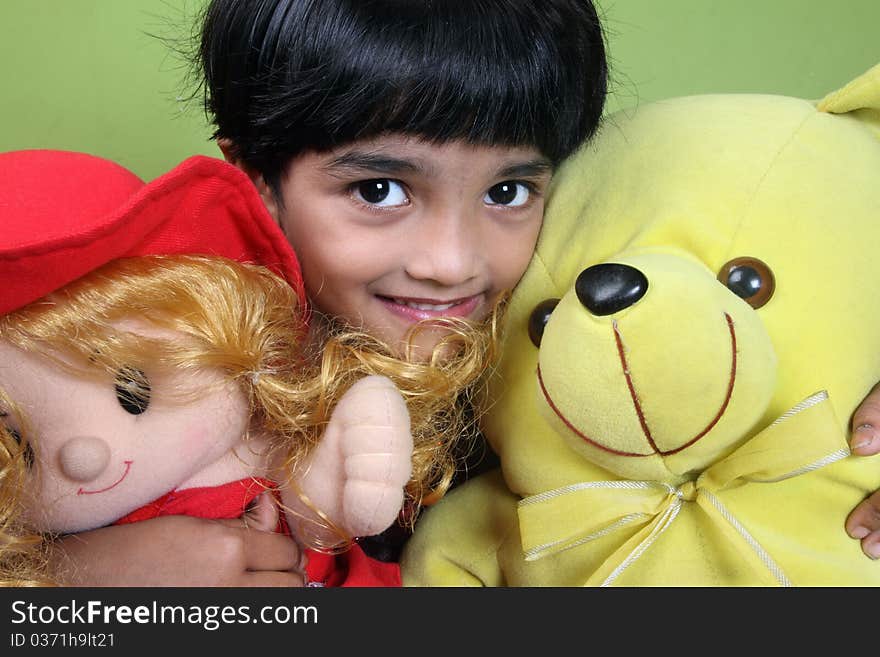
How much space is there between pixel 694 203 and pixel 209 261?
38 cm

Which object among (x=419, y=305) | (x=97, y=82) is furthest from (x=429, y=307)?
(x=97, y=82)

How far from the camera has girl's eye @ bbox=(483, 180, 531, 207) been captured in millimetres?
920

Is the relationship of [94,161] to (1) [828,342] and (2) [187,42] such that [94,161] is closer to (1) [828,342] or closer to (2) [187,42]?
(2) [187,42]

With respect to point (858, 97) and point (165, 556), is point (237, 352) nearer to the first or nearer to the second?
point (165, 556)

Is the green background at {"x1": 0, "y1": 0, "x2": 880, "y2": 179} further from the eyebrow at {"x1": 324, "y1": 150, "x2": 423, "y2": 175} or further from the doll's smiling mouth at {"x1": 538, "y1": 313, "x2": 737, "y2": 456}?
the doll's smiling mouth at {"x1": 538, "y1": 313, "x2": 737, "y2": 456}

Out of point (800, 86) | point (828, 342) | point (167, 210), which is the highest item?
point (167, 210)

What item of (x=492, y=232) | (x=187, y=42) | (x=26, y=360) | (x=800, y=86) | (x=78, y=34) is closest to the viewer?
(x=26, y=360)

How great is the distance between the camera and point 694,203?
0.82 meters

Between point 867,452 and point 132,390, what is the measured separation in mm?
554

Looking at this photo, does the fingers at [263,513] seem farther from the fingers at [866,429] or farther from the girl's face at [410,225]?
the fingers at [866,429]

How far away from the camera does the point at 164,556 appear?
818mm

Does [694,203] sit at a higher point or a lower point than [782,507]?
higher

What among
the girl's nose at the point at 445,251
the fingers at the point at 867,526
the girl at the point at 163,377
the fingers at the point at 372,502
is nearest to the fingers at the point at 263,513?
the girl at the point at 163,377

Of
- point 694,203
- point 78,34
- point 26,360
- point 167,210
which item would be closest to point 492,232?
point 694,203
